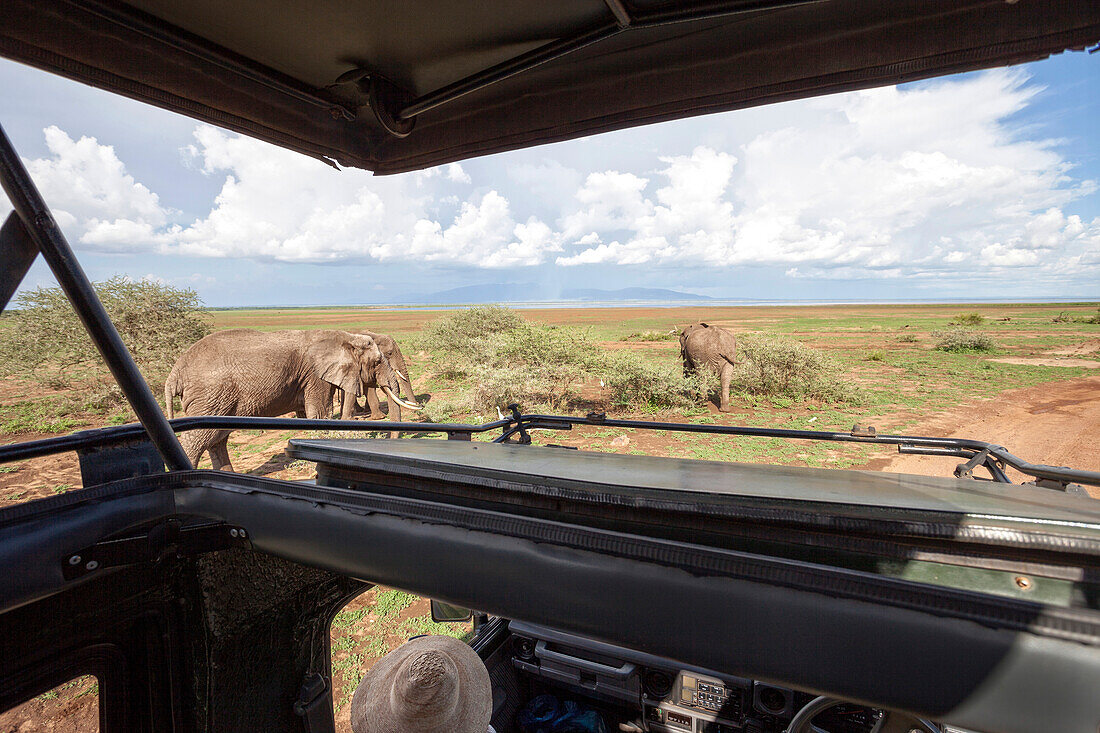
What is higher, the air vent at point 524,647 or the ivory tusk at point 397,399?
the ivory tusk at point 397,399

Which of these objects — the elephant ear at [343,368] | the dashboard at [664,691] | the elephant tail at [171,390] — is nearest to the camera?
the dashboard at [664,691]

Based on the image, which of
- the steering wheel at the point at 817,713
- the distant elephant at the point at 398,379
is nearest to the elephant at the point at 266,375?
the distant elephant at the point at 398,379

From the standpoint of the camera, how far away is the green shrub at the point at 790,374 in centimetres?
1349

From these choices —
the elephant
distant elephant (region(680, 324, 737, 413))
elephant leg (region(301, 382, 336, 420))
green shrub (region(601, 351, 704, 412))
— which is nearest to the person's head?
the elephant

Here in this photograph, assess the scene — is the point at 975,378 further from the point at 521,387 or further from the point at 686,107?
the point at 686,107

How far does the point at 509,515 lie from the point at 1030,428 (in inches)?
530

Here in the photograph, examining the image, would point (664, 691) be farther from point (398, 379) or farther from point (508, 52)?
point (398, 379)

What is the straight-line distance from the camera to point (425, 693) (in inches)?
64.9

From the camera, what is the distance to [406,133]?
182 cm

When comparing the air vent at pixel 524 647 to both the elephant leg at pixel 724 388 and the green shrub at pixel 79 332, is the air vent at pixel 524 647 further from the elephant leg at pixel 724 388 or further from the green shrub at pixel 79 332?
the green shrub at pixel 79 332

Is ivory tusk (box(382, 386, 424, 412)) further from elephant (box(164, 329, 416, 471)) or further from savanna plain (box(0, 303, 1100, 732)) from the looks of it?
savanna plain (box(0, 303, 1100, 732))

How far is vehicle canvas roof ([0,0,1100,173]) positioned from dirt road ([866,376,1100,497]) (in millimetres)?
6708

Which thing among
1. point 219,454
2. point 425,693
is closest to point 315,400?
point 219,454

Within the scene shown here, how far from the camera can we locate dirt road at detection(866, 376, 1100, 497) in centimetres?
812
